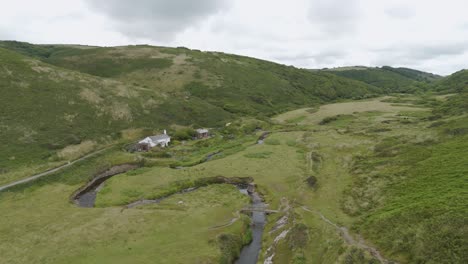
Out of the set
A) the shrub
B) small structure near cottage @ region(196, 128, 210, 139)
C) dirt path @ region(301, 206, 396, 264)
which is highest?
small structure near cottage @ region(196, 128, 210, 139)

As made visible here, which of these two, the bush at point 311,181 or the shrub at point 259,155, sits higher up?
the shrub at point 259,155

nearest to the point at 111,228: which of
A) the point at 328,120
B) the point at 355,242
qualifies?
the point at 355,242

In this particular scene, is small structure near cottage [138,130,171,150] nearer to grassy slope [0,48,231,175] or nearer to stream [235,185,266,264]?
grassy slope [0,48,231,175]

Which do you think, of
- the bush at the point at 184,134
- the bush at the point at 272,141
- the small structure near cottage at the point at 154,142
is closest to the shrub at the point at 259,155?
the bush at the point at 272,141

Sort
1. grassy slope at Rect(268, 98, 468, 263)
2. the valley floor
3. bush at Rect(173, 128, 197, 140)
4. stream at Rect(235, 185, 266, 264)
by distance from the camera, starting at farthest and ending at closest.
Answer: bush at Rect(173, 128, 197, 140)
stream at Rect(235, 185, 266, 264)
the valley floor
grassy slope at Rect(268, 98, 468, 263)

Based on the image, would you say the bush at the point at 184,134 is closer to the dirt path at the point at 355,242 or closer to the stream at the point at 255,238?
the stream at the point at 255,238

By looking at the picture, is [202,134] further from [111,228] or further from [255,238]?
[255,238]

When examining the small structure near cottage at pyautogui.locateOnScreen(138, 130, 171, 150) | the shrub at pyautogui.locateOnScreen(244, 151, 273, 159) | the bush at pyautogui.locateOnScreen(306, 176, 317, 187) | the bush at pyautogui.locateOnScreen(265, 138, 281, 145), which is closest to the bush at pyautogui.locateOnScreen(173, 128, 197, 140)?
the small structure near cottage at pyautogui.locateOnScreen(138, 130, 171, 150)

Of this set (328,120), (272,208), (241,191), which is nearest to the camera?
(272,208)
